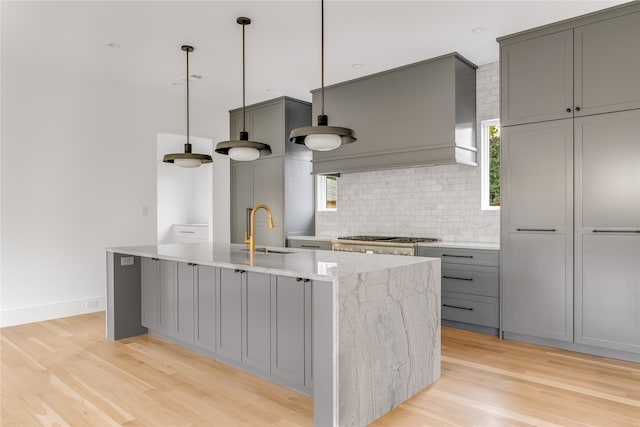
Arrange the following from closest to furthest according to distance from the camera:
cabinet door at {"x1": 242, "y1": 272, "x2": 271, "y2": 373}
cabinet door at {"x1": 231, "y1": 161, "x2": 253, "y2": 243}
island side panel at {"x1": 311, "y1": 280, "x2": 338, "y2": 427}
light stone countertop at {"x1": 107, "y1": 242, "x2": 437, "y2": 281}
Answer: island side panel at {"x1": 311, "y1": 280, "x2": 338, "y2": 427}
light stone countertop at {"x1": 107, "y1": 242, "x2": 437, "y2": 281}
cabinet door at {"x1": 242, "y1": 272, "x2": 271, "y2": 373}
cabinet door at {"x1": 231, "y1": 161, "x2": 253, "y2": 243}

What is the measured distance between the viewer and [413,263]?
9.09 ft

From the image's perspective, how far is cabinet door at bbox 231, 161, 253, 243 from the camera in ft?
20.9

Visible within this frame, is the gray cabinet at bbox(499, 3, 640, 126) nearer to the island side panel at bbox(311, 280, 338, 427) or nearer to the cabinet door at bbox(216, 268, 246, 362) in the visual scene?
the island side panel at bbox(311, 280, 338, 427)

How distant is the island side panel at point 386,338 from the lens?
2.28 metres

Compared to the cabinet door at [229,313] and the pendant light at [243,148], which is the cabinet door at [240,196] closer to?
the pendant light at [243,148]

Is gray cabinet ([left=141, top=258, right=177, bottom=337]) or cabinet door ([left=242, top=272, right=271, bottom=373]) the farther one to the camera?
gray cabinet ([left=141, top=258, right=177, bottom=337])

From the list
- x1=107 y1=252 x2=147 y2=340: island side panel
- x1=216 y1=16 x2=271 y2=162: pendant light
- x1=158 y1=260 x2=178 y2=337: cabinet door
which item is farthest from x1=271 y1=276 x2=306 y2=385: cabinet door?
x1=107 y1=252 x2=147 y2=340: island side panel

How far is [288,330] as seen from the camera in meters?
2.71

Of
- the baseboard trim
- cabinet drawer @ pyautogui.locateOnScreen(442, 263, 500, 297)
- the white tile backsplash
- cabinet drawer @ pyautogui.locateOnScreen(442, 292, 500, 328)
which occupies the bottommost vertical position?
the baseboard trim

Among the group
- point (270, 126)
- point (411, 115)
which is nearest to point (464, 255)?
point (411, 115)

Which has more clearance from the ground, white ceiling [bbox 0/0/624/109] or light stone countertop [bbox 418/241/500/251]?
white ceiling [bbox 0/0/624/109]

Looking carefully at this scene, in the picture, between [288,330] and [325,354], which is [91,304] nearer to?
[288,330]

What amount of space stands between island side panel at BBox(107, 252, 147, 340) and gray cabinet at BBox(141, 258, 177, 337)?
69 mm

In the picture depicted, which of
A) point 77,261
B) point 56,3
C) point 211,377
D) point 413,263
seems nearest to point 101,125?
point 77,261
